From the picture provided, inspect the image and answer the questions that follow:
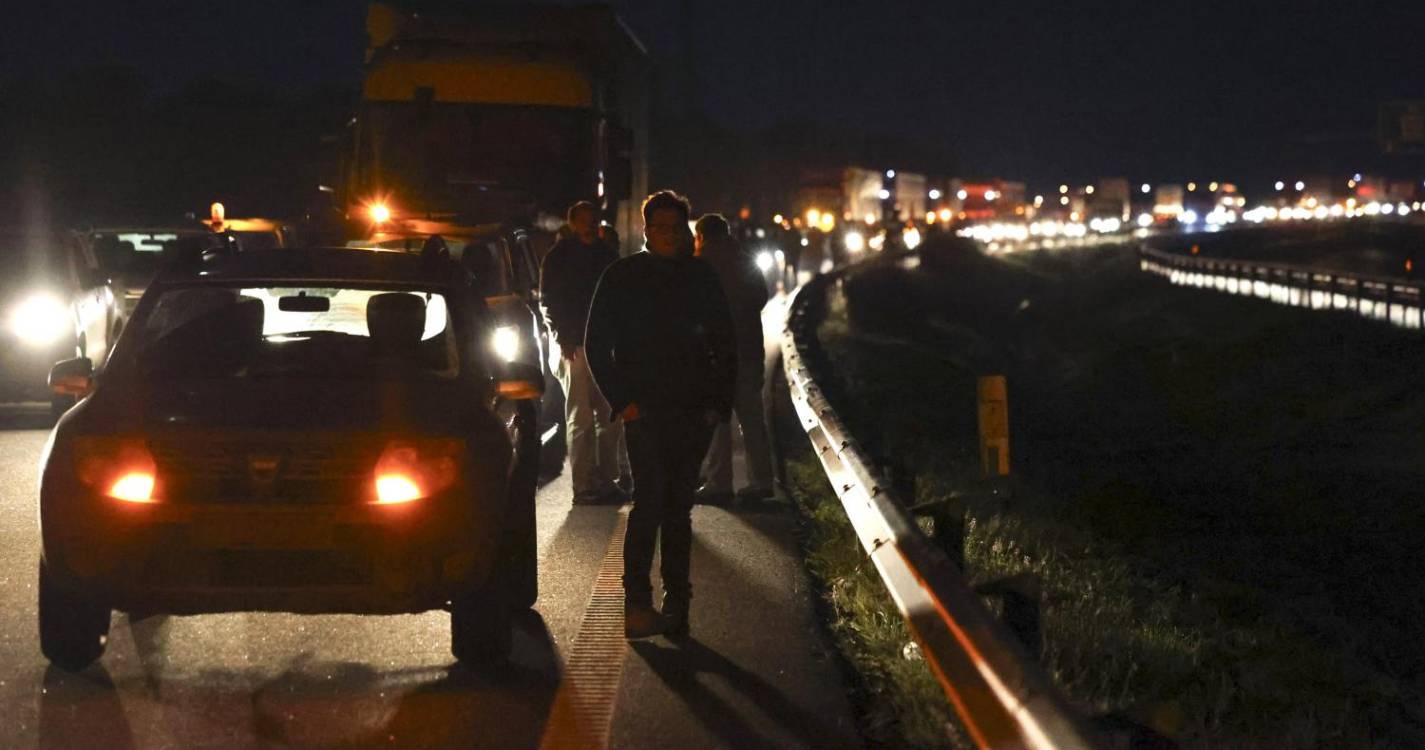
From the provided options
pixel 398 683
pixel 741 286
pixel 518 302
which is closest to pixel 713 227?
pixel 741 286

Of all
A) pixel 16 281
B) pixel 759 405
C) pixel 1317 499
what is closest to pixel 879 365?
pixel 1317 499

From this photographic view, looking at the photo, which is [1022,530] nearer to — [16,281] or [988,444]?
[988,444]

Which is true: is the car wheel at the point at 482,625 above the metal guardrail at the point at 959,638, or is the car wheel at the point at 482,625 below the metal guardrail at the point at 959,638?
below

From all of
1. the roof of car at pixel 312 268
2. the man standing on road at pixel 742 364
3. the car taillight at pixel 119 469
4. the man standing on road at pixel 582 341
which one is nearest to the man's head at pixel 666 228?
the roof of car at pixel 312 268

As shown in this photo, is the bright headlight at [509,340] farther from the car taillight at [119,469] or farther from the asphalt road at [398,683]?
the car taillight at [119,469]

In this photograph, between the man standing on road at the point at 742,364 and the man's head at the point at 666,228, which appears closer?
the man's head at the point at 666,228

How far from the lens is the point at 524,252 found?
52.0ft

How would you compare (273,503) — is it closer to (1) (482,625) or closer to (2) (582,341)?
(1) (482,625)

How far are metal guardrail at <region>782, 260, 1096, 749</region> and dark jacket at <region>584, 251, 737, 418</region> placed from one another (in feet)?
2.61

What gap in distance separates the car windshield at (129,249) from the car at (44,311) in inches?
31.0

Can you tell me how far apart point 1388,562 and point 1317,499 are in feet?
10.0

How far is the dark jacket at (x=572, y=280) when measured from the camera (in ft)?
38.1

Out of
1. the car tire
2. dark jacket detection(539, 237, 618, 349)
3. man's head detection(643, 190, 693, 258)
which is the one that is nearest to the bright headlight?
dark jacket detection(539, 237, 618, 349)

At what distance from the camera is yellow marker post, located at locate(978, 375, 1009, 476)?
1072 cm
